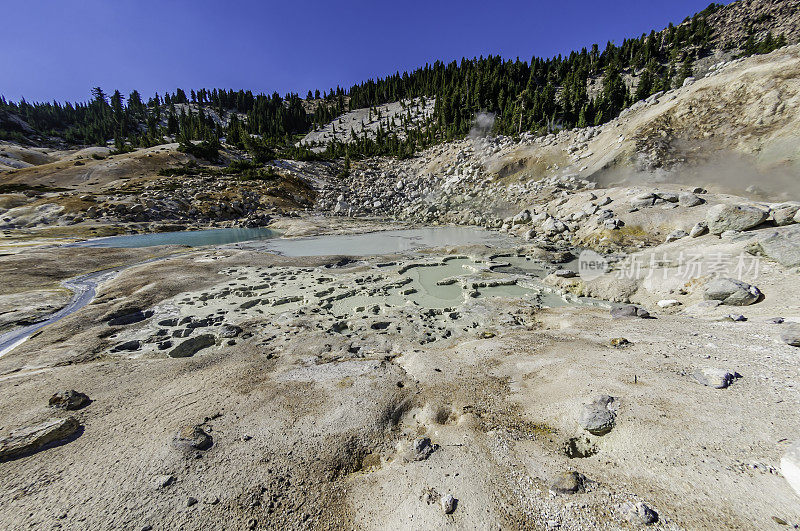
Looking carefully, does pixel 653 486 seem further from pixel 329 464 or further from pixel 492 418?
pixel 329 464

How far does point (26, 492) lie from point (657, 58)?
10446cm

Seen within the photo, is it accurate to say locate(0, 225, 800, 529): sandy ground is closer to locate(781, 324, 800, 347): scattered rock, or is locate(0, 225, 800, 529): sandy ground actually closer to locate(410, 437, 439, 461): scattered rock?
locate(410, 437, 439, 461): scattered rock

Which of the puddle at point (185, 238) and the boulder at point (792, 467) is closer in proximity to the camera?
the boulder at point (792, 467)

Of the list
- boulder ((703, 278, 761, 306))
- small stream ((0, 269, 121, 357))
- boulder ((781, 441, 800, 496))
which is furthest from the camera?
small stream ((0, 269, 121, 357))

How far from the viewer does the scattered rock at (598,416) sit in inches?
Result: 138

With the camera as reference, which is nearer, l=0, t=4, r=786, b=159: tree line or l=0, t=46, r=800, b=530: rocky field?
l=0, t=46, r=800, b=530: rocky field

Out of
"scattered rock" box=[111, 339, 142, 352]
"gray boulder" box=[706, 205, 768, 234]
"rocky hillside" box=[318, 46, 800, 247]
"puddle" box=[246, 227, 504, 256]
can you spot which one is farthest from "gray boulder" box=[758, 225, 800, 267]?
"scattered rock" box=[111, 339, 142, 352]

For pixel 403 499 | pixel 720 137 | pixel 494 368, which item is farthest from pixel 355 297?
pixel 720 137

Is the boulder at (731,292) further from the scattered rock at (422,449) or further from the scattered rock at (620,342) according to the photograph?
the scattered rock at (422,449)

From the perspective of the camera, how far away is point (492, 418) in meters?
4.14

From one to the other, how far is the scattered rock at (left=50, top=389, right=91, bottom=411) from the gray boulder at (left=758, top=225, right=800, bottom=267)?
50.5ft

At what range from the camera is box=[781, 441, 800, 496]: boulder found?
7.50 feet

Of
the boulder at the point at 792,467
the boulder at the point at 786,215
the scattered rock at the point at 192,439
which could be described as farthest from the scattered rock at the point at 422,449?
the boulder at the point at 786,215

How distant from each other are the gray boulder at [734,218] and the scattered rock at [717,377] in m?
9.65
